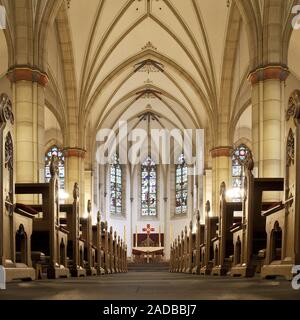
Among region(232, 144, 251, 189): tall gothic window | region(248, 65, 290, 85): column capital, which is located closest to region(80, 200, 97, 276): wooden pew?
region(248, 65, 290, 85): column capital

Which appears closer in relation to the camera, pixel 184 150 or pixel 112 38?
pixel 112 38

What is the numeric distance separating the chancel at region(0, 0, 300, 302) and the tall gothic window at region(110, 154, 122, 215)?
0.09 m

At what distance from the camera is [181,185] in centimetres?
3538

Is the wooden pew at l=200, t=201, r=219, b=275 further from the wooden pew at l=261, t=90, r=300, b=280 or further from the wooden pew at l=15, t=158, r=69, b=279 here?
the wooden pew at l=261, t=90, r=300, b=280

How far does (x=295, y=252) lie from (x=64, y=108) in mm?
18415

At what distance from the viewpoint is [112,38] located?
2111 centimetres

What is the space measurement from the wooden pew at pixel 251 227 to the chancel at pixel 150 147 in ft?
0.09

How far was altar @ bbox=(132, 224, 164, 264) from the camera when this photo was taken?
3309 centimetres

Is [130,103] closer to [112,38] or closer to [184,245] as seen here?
[112,38]

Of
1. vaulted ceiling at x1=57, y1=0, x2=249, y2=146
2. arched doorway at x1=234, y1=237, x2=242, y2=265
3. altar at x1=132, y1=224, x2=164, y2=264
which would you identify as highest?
vaulted ceiling at x1=57, y1=0, x2=249, y2=146

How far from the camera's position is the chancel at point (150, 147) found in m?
5.47
